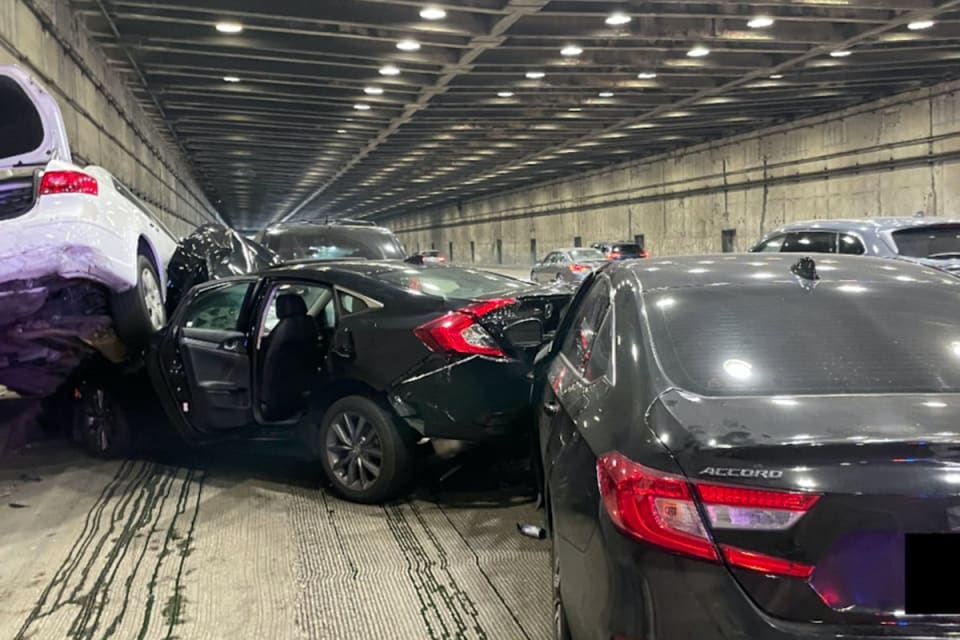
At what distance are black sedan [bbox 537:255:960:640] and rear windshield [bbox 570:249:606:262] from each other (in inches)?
865

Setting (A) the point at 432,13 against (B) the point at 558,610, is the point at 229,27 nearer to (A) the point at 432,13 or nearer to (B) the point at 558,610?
(A) the point at 432,13

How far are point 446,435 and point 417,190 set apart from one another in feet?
140

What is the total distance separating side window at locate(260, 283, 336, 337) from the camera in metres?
5.25

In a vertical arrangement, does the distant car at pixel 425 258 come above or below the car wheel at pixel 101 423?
above

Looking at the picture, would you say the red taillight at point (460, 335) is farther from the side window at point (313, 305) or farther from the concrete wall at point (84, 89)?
the concrete wall at point (84, 89)

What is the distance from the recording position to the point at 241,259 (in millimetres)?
8102

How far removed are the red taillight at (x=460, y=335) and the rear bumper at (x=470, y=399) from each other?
61mm

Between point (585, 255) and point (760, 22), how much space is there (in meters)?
12.0

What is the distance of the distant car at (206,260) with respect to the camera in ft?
25.1

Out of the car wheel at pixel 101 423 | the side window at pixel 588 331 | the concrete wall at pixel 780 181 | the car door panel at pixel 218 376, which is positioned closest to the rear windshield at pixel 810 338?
the side window at pixel 588 331

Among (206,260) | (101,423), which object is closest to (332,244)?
(206,260)

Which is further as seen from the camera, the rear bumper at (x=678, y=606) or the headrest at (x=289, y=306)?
the headrest at (x=289, y=306)

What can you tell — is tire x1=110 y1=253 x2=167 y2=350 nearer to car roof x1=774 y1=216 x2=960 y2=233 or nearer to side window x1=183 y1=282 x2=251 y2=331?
side window x1=183 y1=282 x2=251 y2=331

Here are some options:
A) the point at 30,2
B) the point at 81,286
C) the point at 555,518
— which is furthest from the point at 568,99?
the point at 555,518
